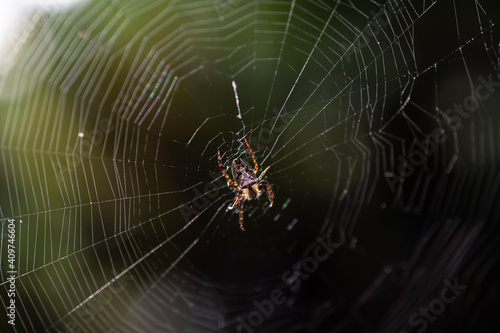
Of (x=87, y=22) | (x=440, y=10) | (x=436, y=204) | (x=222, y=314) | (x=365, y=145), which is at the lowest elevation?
(x=222, y=314)

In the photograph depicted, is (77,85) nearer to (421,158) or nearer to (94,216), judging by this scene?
(94,216)

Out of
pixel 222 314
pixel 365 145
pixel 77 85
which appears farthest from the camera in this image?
pixel 222 314

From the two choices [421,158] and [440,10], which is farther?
[421,158]

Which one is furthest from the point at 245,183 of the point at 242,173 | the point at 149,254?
the point at 149,254

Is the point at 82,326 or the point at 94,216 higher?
the point at 94,216

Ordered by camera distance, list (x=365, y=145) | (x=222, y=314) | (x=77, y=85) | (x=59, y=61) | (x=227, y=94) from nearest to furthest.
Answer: (x=59, y=61)
(x=77, y=85)
(x=227, y=94)
(x=365, y=145)
(x=222, y=314)

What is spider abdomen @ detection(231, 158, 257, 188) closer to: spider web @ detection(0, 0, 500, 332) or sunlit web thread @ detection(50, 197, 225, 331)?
spider web @ detection(0, 0, 500, 332)

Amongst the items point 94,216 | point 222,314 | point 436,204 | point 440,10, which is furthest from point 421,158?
point 94,216
